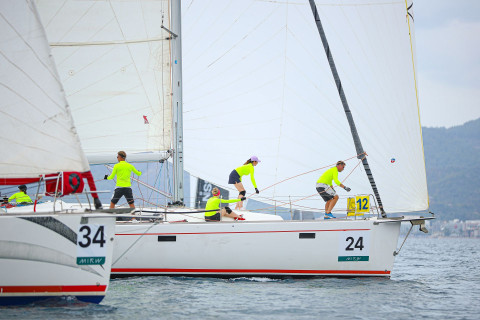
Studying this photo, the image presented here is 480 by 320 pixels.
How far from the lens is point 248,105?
14.9 meters

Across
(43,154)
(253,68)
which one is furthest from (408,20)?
(43,154)

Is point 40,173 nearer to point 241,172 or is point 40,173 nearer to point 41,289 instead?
point 41,289

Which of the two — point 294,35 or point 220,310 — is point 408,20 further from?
point 220,310

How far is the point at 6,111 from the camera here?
9.45 meters

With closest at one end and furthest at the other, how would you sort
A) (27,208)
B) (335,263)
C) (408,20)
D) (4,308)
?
(4,308) < (335,263) < (27,208) < (408,20)

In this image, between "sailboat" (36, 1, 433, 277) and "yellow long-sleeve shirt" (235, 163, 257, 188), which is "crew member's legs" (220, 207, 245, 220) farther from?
"yellow long-sleeve shirt" (235, 163, 257, 188)

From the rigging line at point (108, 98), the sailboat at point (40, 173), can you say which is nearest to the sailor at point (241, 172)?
the rigging line at point (108, 98)

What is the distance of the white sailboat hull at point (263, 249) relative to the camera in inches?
496

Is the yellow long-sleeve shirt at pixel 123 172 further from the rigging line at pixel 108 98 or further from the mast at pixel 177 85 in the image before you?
the rigging line at pixel 108 98

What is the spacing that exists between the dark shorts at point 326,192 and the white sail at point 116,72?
Answer: 3690 mm

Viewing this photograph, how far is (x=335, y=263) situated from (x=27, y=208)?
240 inches

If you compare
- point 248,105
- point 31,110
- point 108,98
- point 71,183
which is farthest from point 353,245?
point 108,98

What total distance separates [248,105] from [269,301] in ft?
18.9

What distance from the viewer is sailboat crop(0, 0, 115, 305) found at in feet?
29.8
